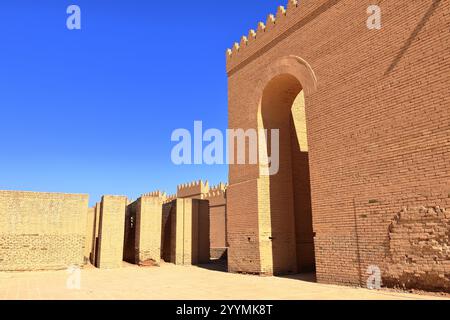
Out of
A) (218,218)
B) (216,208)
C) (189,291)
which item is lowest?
(189,291)

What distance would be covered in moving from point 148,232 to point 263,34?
9929mm

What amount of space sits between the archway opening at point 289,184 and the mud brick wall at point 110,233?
6994 mm

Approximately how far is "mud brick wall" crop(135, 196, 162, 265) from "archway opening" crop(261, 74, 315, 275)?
21.5 ft

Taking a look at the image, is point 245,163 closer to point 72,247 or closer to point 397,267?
point 397,267

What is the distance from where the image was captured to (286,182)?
13312mm

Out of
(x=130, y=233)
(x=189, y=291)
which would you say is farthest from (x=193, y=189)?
(x=189, y=291)

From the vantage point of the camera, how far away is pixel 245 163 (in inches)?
532

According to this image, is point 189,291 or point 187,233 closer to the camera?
point 189,291

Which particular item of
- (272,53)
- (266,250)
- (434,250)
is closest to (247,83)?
(272,53)

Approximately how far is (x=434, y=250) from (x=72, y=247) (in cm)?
1301

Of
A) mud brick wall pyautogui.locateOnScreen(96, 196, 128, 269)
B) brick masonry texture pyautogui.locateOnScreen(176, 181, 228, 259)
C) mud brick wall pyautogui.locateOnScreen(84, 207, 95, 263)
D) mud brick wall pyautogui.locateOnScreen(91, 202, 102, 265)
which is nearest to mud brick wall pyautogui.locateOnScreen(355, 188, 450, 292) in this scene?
mud brick wall pyautogui.locateOnScreen(96, 196, 128, 269)

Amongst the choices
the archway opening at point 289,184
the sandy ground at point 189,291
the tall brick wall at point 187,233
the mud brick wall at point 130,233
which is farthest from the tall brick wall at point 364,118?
the mud brick wall at point 130,233

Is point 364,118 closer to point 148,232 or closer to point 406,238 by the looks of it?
point 406,238
